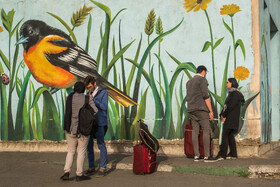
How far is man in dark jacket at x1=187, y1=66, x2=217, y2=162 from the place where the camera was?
270 inches

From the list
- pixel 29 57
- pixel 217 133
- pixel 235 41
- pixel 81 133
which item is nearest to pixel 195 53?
pixel 235 41

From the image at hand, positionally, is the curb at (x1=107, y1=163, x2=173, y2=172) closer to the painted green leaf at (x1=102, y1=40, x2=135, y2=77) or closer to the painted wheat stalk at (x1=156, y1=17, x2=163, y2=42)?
the painted green leaf at (x1=102, y1=40, x2=135, y2=77)

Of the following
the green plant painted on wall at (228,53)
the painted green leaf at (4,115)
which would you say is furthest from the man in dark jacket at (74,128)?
the painted green leaf at (4,115)

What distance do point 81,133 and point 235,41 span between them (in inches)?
160

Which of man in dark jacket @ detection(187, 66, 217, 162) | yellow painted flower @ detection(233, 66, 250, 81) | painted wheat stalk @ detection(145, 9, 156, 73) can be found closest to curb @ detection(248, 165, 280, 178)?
man in dark jacket @ detection(187, 66, 217, 162)

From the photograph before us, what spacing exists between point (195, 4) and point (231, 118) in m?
2.76

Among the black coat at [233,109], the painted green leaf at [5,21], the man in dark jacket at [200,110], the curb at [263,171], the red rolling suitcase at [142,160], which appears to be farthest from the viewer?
the painted green leaf at [5,21]

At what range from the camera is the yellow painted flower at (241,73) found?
7.69m

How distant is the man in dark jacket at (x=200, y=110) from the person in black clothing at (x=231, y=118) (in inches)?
17.2

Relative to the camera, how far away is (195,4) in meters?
8.21

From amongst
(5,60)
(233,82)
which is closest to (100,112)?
(233,82)

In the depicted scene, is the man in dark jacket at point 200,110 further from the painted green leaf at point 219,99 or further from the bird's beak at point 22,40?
the bird's beak at point 22,40

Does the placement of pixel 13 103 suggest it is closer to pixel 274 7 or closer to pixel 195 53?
pixel 195 53

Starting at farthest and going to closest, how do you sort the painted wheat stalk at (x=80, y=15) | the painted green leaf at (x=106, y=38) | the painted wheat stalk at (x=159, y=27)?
the painted wheat stalk at (x=80, y=15), the painted green leaf at (x=106, y=38), the painted wheat stalk at (x=159, y=27)
